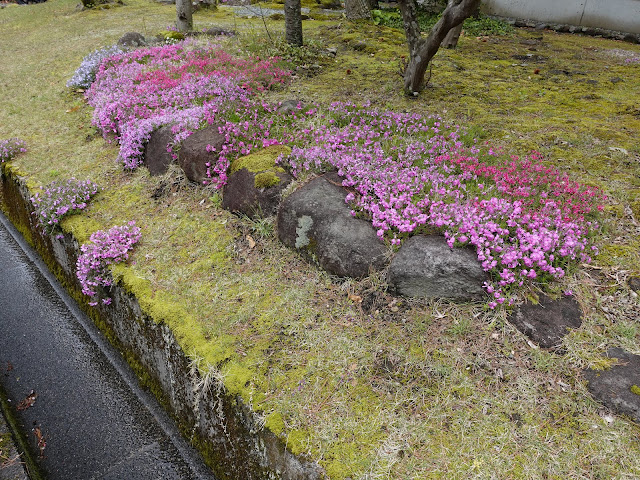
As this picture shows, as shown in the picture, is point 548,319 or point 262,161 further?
point 262,161

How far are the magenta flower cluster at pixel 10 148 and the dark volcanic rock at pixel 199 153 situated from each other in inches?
137

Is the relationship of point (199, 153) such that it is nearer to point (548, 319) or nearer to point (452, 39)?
point (548, 319)

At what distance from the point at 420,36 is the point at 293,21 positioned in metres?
3.87

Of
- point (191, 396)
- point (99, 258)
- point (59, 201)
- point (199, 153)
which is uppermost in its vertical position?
point (199, 153)

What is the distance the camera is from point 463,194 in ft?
15.4

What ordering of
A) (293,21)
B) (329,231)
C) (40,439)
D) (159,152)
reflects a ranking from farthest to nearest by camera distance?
(293,21)
(159,152)
(329,231)
(40,439)

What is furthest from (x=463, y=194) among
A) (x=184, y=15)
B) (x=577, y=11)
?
(x=577, y=11)

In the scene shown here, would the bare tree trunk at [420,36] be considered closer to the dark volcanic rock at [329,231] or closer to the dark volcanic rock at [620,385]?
the dark volcanic rock at [329,231]

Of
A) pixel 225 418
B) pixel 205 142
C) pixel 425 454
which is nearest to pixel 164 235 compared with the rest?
pixel 205 142

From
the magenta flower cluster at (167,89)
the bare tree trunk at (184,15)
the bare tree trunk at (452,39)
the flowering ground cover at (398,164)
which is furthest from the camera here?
the bare tree trunk at (184,15)

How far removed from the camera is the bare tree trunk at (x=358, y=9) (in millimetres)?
14315

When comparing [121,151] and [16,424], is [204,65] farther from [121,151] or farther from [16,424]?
[16,424]

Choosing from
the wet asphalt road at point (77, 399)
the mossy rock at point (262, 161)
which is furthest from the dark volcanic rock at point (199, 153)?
the wet asphalt road at point (77, 399)

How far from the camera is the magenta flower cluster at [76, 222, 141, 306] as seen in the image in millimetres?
A: 5059
